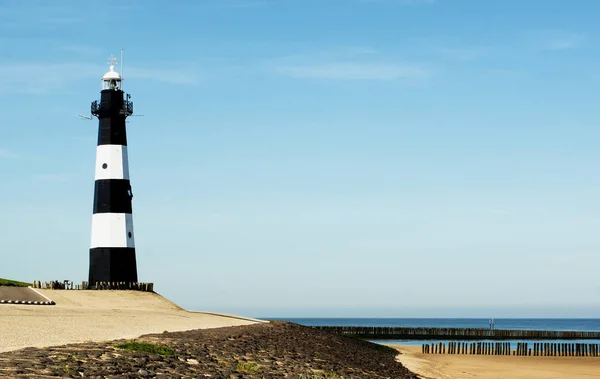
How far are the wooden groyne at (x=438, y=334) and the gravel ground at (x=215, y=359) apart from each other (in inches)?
1675

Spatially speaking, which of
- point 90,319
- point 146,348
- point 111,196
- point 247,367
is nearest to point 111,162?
point 111,196

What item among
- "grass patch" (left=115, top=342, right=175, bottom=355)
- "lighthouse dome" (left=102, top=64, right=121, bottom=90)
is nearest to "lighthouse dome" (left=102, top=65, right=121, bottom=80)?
"lighthouse dome" (left=102, top=64, right=121, bottom=90)

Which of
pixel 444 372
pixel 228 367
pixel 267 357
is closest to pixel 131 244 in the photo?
pixel 444 372

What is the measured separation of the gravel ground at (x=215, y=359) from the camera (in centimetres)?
1938

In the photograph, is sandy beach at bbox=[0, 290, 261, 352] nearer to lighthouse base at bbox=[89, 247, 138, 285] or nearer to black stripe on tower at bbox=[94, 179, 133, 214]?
lighthouse base at bbox=[89, 247, 138, 285]

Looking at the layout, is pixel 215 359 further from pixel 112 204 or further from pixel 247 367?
pixel 112 204

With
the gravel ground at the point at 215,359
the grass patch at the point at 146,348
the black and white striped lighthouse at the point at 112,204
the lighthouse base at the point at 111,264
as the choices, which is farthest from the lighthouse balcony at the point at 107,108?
the grass patch at the point at 146,348

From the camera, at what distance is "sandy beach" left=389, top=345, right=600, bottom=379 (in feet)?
140

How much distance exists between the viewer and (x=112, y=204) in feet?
174

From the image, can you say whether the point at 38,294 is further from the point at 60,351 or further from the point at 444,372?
the point at 60,351

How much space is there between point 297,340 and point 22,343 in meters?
16.9

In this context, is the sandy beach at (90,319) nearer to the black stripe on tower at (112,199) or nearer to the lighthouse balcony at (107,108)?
the black stripe on tower at (112,199)

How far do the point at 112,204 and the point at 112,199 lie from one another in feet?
1.15

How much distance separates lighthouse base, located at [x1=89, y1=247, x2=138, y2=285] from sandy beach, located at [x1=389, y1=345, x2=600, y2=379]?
64.2 feet
